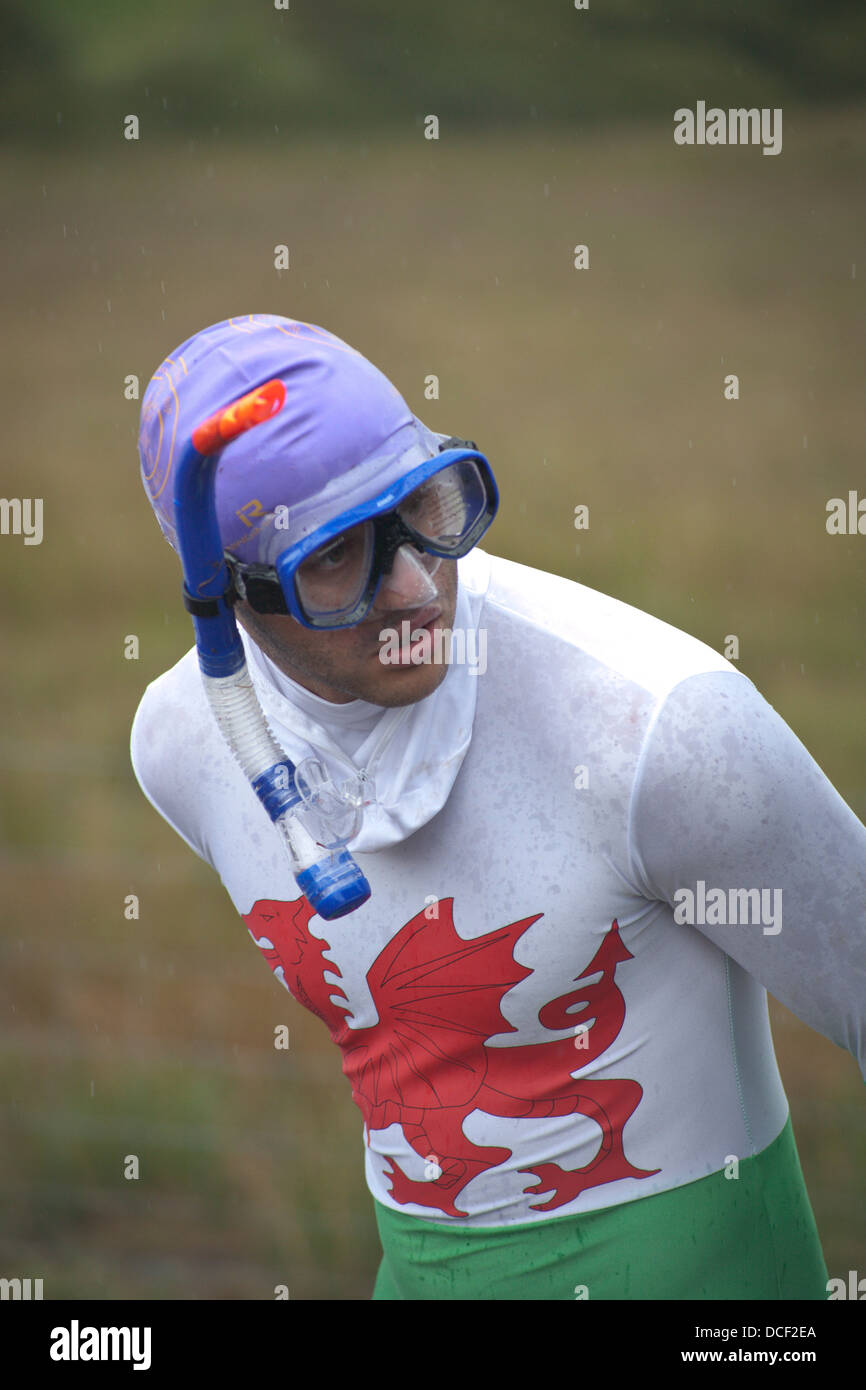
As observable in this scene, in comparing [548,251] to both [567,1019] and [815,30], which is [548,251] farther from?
[567,1019]

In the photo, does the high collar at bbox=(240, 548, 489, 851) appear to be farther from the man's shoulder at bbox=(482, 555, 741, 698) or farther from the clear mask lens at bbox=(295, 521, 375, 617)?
the clear mask lens at bbox=(295, 521, 375, 617)

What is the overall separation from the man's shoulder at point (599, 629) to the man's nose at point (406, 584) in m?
0.19

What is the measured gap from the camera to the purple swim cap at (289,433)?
1.15m

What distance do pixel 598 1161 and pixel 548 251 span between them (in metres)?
8.43

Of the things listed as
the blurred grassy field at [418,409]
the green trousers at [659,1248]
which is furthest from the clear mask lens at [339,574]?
the blurred grassy field at [418,409]

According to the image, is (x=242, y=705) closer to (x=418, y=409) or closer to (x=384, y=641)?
(x=384, y=641)

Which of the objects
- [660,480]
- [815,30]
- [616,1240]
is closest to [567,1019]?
[616,1240]

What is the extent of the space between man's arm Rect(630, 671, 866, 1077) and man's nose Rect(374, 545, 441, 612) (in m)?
0.24

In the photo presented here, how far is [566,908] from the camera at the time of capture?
4.24ft

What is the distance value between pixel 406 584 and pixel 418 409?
8.64m

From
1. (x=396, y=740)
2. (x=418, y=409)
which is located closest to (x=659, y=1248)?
(x=396, y=740)

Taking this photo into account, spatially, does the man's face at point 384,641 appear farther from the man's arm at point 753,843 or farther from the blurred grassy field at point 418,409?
the blurred grassy field at point 418,409

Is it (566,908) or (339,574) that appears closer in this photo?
(339,574)

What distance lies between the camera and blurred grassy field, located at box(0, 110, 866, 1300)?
130 inches
